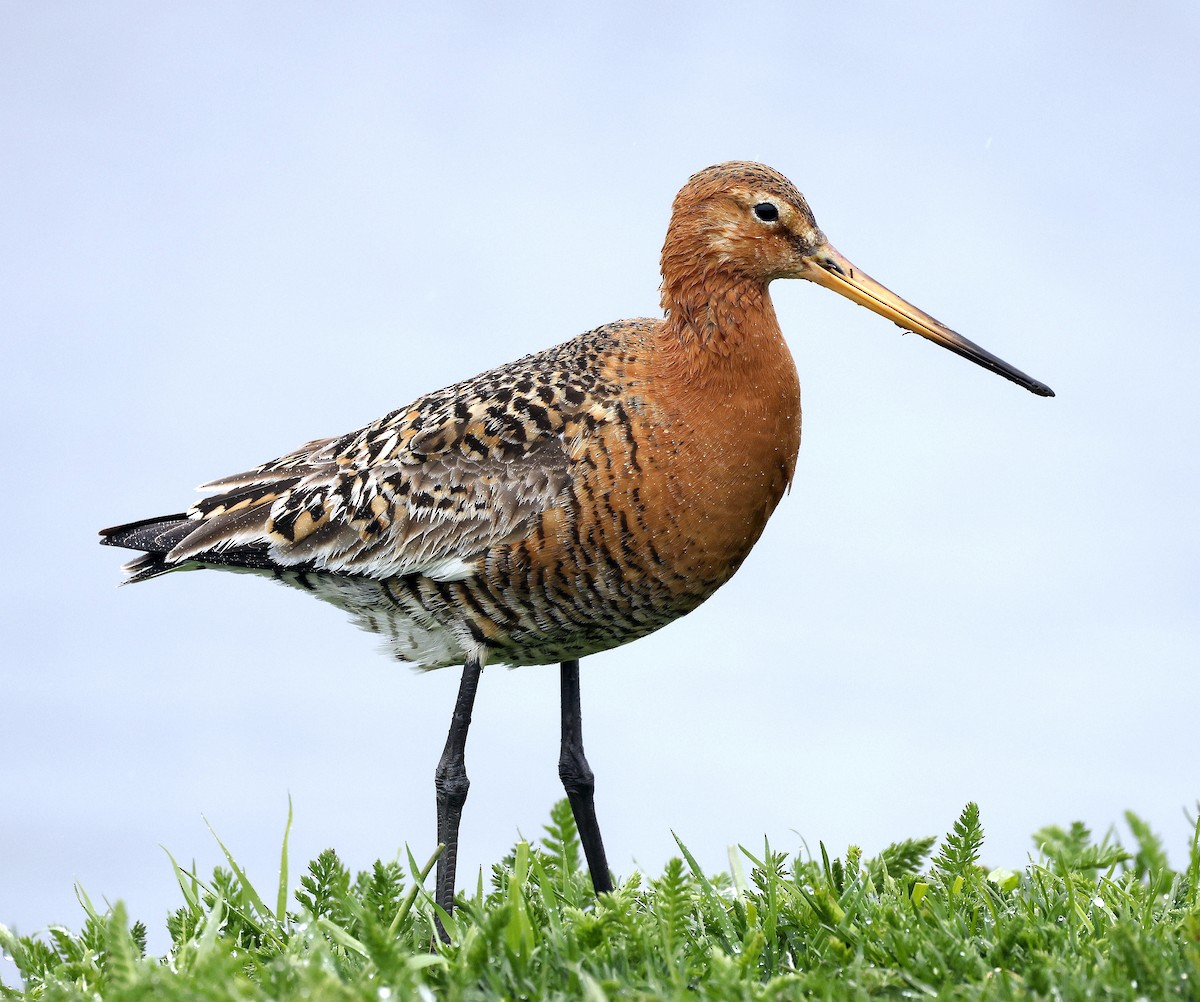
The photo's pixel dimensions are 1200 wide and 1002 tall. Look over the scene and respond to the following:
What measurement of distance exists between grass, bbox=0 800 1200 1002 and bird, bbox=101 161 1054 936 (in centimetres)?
72

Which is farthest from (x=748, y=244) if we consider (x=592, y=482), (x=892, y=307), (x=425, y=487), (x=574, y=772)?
(x=574, y=772)

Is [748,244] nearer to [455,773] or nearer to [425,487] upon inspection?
[425,487]

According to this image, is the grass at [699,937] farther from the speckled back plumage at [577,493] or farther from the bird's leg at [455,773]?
the speckled back plumage at [577,493]

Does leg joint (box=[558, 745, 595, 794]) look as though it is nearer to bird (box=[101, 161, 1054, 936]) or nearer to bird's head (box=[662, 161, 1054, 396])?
bird (box=[101, 161, 1054, 936])

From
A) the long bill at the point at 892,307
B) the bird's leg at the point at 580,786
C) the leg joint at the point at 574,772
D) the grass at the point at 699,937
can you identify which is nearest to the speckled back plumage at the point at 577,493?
the long bill at the point at 892,307

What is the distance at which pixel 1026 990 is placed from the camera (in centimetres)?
448

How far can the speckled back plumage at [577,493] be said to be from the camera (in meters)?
5.86

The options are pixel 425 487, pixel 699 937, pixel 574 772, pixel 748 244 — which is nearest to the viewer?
pixel 699 937

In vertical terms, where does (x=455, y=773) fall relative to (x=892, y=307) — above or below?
below

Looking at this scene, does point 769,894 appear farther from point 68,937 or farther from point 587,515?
point 68,937

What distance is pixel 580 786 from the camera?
6727 millimetres

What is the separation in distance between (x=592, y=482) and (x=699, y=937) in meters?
1.88

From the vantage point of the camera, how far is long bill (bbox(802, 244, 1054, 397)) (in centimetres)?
627

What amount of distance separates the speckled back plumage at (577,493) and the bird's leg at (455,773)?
0.14 metres
